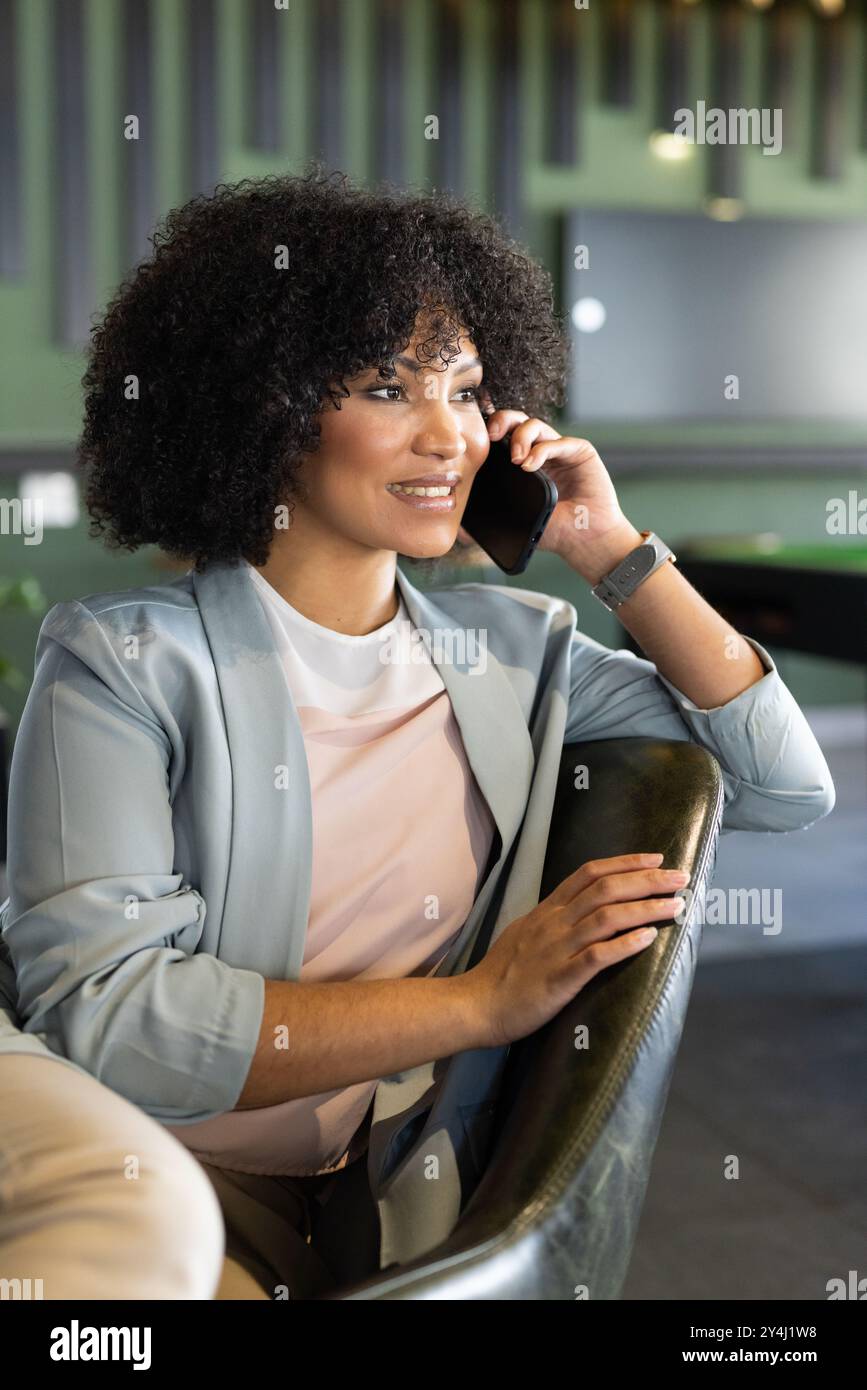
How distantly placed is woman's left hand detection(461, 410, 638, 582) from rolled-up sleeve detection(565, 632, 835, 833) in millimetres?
104

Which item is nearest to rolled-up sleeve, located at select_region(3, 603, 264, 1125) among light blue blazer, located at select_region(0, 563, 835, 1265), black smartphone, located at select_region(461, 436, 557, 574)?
light blue blazer, located at select_region(0, 563, 835, 1265)

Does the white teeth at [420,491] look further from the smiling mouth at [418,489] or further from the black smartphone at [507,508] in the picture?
the black smartphone at [507,508]

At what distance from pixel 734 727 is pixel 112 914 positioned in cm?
66

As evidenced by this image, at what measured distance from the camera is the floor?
7.09ft

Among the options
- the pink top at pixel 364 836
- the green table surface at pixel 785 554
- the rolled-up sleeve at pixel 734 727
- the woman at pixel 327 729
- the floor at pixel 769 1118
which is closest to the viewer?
the woman at pixel 327 729

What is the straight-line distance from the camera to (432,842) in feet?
4.55

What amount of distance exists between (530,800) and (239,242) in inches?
24.2

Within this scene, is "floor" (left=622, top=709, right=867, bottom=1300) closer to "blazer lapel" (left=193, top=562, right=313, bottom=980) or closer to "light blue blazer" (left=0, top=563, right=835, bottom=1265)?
"light blue blazer" (left=0, top=563, right=835, bottom=1265)

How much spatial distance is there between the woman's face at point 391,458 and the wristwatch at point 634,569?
0.65ft

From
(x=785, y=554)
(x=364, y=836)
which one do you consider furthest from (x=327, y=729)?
(x=785, y=554)

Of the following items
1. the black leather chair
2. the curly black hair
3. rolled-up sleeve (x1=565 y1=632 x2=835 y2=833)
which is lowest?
the black leather chair

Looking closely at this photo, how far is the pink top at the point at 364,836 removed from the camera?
4.32 feet

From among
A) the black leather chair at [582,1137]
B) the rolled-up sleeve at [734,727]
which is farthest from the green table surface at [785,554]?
the black leather chair at [582,1137]
